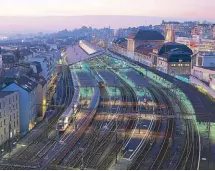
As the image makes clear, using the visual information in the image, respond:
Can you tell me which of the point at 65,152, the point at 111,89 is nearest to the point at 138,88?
the point at 111,89

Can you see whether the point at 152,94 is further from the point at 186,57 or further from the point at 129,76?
the point at 186,57

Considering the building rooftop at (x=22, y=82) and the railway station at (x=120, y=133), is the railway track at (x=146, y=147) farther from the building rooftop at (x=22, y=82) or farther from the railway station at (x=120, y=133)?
the building rooftop at (x=22, y=82)

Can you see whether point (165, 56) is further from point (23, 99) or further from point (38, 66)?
point (23, 99)

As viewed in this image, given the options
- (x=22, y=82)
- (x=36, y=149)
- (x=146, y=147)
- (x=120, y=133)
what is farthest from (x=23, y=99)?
(x=146, y=147)

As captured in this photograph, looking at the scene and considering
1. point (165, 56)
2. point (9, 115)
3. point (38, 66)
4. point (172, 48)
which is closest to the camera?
point (9, 115)

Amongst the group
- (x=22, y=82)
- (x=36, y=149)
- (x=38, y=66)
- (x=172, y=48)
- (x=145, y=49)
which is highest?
(x=172, y=48)

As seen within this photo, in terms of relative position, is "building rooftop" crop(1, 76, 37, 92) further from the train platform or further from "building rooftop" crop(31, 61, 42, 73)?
the train platform

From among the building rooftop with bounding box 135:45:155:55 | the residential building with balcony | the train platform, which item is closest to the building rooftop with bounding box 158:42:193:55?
the train platform

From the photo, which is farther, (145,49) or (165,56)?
(145,49)
